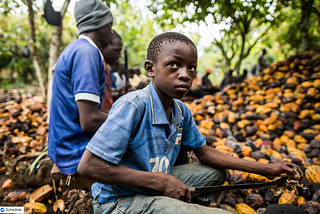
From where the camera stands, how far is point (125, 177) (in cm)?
82

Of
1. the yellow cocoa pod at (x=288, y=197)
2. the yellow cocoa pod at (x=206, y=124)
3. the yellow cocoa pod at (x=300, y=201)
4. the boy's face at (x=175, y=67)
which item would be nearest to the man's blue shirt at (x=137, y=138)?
the boy's face at (x=175, y=67)

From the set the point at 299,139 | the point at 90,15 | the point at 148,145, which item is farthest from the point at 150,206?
the point at 299,139

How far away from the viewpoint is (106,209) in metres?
0.89

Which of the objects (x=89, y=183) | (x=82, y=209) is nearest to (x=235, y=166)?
→ (x=82, y=209)

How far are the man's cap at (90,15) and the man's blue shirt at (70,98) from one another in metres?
0.20

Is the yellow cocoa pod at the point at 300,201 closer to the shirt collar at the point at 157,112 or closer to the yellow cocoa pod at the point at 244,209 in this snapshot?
the yellow cocoa pod at the point at 244,209

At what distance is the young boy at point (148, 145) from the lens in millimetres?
790

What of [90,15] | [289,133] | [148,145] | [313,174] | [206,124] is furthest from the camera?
[206,124]

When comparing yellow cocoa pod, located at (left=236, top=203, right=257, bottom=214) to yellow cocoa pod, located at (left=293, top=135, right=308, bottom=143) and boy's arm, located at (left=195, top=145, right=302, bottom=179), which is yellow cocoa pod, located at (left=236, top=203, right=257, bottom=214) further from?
yellow cocoa pod, located at (left=293, top=135, right=308, bottom=143)

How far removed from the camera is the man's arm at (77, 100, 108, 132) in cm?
116

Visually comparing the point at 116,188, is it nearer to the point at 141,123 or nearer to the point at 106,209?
the point at 106,209

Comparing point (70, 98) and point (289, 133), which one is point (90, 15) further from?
point (289, 133)

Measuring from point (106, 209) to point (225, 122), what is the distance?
7.83 feet

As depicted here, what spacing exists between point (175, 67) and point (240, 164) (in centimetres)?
79
